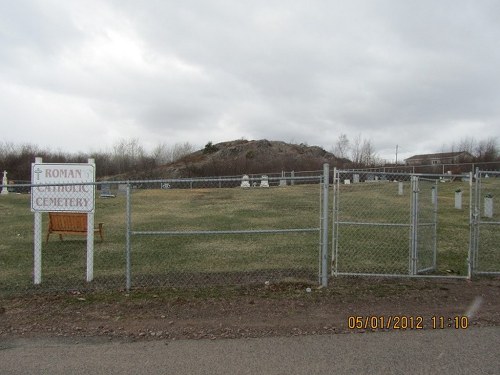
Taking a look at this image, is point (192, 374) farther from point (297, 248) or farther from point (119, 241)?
point (119, 241)

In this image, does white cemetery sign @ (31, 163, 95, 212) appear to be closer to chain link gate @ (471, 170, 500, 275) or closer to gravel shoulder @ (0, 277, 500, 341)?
gravel shoulder @ (0, 277, 500, 341)

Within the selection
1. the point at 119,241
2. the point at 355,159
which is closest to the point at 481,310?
the point at 119,241

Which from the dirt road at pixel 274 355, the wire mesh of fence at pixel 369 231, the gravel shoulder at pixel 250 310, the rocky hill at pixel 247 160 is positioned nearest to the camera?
the dirt road at pixel 274 355

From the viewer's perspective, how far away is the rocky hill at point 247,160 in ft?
211

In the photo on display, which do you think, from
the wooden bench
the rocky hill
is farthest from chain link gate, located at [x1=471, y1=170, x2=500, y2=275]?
the rocky hill

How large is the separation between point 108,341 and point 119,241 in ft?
23.6

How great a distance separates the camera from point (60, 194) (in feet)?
23.7

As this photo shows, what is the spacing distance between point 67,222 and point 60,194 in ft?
14.4

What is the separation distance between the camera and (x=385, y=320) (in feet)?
17.3

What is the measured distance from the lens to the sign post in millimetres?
7191

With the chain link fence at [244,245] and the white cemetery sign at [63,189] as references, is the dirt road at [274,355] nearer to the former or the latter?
the chain link fence at [244,245]

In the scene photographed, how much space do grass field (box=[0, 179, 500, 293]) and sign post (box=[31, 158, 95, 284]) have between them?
553 millimetres

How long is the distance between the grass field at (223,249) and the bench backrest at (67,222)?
17.0 inches

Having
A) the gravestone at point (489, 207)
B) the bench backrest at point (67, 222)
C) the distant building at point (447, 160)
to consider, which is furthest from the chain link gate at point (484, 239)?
the distant building at point (447, 160)
